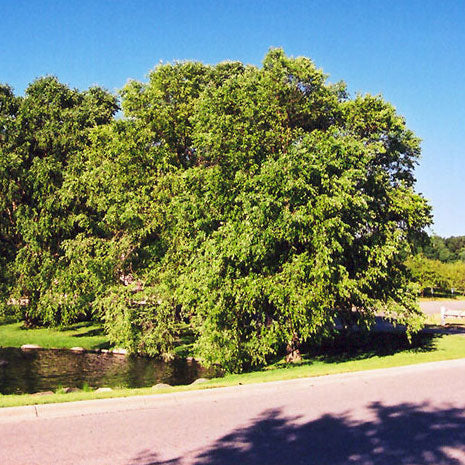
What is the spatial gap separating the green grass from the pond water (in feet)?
4.05

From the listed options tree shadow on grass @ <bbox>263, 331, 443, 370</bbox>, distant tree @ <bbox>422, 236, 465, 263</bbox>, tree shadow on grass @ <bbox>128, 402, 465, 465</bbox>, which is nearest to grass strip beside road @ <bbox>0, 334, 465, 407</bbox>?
tree shadow on grass @ <bbox>263, 331, 443, 370</bbox>

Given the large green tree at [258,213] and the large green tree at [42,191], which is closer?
the large green tree at [258,213]

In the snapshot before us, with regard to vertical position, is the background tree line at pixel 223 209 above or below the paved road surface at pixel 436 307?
above

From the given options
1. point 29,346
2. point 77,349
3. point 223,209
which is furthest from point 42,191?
point 223,209

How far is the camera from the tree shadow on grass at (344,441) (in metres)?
5.93

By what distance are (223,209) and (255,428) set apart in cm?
1095

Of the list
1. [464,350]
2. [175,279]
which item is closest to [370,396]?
[464,350]

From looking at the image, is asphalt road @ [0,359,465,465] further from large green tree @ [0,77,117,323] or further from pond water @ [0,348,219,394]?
large green tree @ [0,77,117,323]

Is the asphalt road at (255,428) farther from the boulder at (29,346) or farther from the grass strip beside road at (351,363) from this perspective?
the boulder at (29,346)

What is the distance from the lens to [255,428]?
7.15 metres

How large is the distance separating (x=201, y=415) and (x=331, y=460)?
8.95ft

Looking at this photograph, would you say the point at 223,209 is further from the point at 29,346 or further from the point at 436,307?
the point at 436,307

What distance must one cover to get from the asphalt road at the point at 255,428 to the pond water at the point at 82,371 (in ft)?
28.3

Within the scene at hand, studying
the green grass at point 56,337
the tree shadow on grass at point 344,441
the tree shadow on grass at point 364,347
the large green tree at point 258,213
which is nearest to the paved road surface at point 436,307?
the tree shadow on grass at point 364,347
